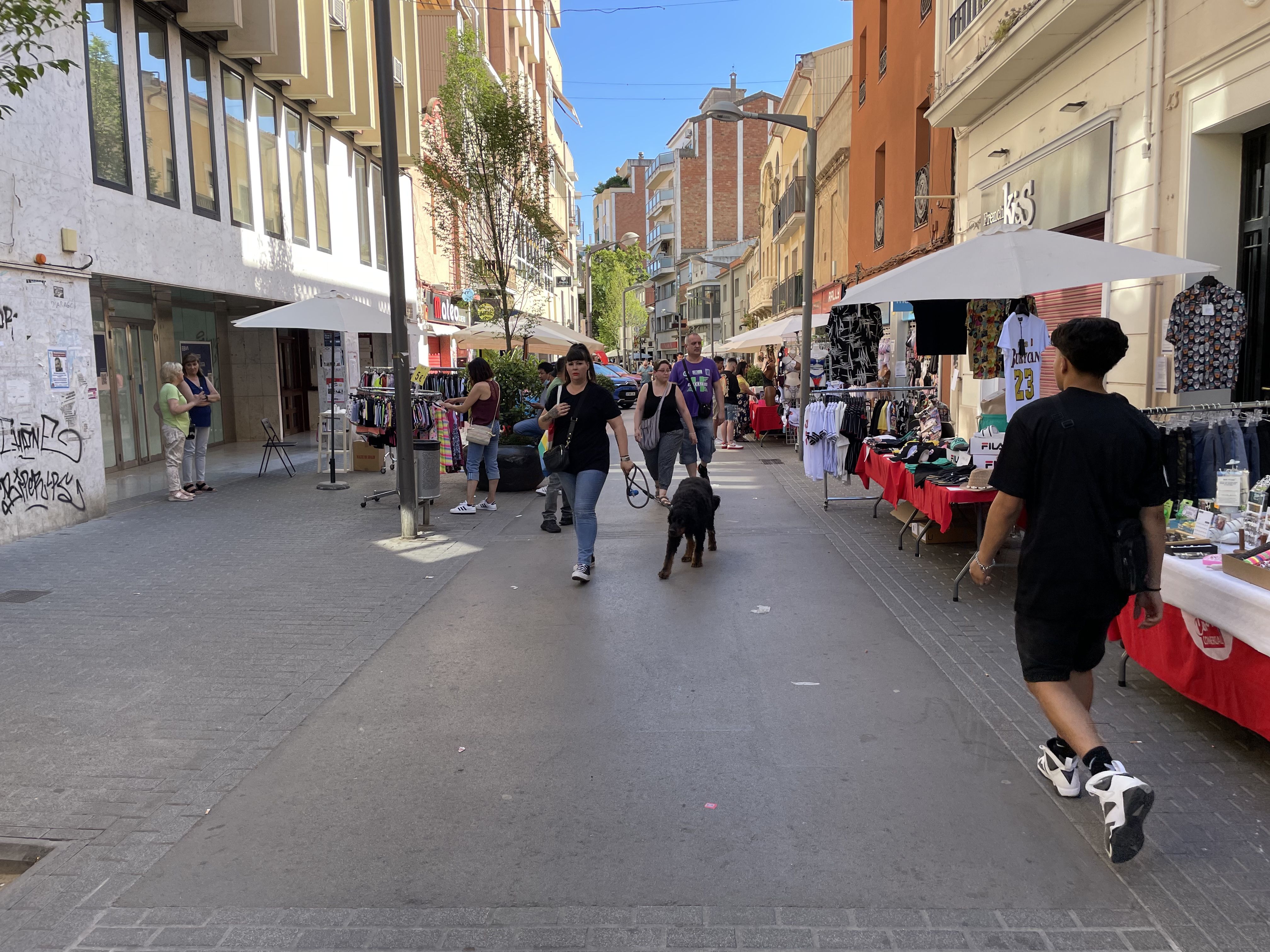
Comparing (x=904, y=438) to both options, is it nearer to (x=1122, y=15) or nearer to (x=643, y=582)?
(x=643, y=582)

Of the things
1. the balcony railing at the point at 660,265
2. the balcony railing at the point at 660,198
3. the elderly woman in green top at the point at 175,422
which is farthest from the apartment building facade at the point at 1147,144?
the balcony railing at the point at 660,265

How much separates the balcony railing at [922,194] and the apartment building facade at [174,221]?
367 inches

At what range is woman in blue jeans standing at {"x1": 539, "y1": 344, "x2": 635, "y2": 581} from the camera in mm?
7324

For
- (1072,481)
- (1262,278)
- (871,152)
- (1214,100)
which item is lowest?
(1072,481)

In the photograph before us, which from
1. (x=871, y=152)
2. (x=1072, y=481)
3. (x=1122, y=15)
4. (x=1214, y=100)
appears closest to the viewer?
(x=1072, y=481)

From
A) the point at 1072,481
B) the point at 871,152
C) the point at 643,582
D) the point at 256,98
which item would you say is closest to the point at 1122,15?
the point at 643,582

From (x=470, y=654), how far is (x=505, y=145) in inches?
490

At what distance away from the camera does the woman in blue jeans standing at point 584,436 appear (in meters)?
7.32

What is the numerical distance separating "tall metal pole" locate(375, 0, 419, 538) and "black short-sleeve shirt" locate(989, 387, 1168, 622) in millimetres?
6229

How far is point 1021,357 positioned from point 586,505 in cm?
396

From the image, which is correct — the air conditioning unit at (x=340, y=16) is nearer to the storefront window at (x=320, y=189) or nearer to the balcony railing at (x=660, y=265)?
the storefront window at (x=320, y=189)

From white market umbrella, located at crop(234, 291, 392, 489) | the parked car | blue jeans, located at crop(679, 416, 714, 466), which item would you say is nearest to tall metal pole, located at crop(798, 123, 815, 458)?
blue jeans, located at crop(679, 416, 714, 466)

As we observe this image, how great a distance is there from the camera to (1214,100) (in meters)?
7.45

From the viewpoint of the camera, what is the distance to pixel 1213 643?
4023 millimetres
